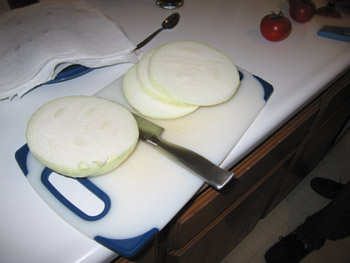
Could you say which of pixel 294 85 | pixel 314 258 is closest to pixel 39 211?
pixel 294 85

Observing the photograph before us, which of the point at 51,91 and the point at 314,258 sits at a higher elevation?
the point at 51,91

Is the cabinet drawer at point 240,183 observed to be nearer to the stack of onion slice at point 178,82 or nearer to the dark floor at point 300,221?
the stack of onion slice at point 178,82

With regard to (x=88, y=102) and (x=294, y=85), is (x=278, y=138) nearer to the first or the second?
(x=294, y=85)

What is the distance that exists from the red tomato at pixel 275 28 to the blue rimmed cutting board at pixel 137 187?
0.36m

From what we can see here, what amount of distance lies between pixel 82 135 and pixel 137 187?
0.14 m

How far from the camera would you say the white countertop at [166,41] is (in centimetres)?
43

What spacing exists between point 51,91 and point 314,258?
131cm

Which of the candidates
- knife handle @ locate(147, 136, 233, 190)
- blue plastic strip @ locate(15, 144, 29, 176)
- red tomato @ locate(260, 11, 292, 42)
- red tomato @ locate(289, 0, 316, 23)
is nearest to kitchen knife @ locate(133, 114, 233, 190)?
knife handle @ locate(147, 136, 233, 190)

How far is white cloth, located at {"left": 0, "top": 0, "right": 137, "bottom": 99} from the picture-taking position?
61 cm

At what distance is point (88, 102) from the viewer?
0.53 metres

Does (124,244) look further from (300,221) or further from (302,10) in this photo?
(300,221)

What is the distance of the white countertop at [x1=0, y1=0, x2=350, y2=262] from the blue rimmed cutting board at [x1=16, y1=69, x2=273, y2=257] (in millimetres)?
23

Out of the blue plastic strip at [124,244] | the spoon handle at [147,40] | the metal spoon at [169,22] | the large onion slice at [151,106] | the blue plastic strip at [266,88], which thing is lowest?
→ the blue plastic strip at [124,244]

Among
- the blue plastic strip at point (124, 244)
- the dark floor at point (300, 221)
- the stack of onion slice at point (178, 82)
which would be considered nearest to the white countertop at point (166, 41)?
the blue plastic strip at point (124, 244)
